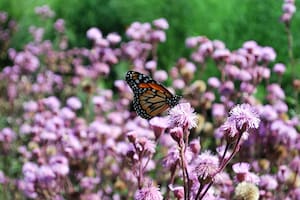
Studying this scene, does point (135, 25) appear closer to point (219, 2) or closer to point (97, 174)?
point (97, 174)

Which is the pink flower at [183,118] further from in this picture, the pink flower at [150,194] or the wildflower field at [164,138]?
the pink flower at [150,194]

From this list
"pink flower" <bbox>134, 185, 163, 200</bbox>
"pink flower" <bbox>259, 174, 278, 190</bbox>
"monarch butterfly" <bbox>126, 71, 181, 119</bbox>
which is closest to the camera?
"pink flower" <bbox>134, 185, 163, 200</bbox>

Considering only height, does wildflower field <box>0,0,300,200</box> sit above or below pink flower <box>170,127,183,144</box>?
above

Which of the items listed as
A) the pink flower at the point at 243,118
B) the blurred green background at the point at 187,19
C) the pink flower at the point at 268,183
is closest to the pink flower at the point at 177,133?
the pink flower at the point at 243,118

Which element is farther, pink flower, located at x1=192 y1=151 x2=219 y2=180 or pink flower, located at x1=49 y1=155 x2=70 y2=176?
pink flower, located at x1=49 y1=155 x2=70 y2=176

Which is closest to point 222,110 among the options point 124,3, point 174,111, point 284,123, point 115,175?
point 284,123

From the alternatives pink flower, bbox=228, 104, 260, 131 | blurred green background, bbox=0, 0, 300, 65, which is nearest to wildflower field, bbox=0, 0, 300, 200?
pink flower, bbox=228, 104, 260, 131

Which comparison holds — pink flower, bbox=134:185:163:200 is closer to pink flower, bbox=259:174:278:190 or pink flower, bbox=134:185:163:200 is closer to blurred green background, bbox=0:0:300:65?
pink flower, bbox=259:174:278:190
